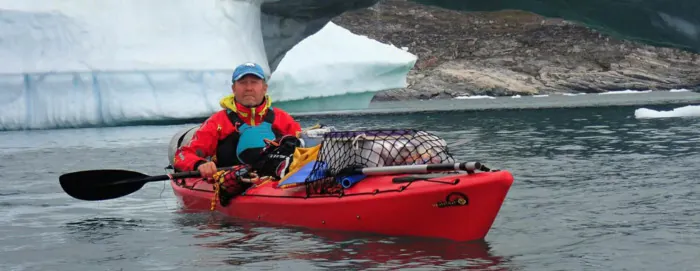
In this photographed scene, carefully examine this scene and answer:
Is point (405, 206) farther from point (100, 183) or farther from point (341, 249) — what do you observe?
point (100, 183)

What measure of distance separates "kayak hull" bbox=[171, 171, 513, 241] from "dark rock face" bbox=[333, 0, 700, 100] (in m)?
52.8

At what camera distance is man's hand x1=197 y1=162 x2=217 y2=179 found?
775 cm

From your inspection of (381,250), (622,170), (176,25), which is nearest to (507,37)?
(176,25)

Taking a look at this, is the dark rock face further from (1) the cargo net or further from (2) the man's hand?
(1) the cargo net

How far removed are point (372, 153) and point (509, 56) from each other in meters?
64.2

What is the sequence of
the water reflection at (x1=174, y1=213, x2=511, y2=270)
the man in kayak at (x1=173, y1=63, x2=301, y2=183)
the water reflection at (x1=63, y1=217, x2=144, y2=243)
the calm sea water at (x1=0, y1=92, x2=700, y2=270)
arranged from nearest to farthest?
the water reflection at (x1=174, y1=213, x2=511, y2=270), the calm sea water at (x1=0, y1=92, x2=700, y2=270), the water reflection at (x1=63, y1=217, x2=144, y2=243), the man in kayak at (x1=173, y1=63, x2=301, y2=183)

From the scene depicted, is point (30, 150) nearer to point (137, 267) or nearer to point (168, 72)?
point (168, 72)

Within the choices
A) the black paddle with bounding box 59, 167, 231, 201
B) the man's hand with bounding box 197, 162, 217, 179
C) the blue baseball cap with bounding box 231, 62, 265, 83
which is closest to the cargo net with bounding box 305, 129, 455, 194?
the man's hand with bounding box 197, 162, 217, 179

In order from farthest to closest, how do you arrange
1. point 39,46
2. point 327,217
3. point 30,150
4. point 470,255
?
point 39,46 < point 30,150 < point 327,217 < point 470,255

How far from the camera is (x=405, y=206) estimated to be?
646 centimetres

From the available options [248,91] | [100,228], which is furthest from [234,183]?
[100,228]

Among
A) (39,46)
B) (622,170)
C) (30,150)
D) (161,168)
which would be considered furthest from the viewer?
(39,46)

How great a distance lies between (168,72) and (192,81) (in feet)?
2.07

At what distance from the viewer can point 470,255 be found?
6.13m
